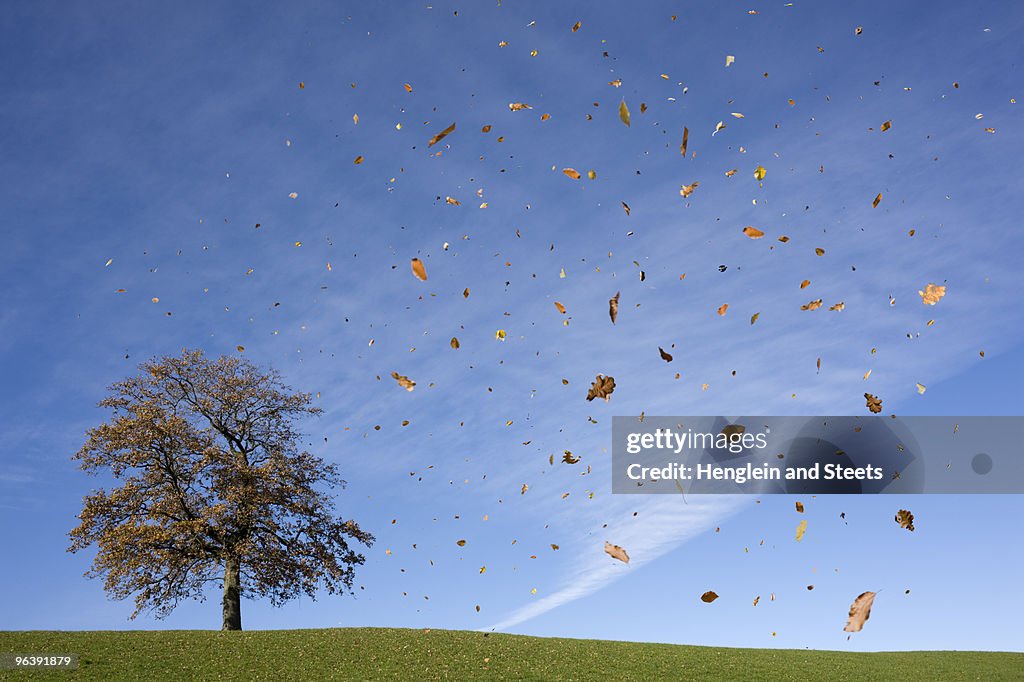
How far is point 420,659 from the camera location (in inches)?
917

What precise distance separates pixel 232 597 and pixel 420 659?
11702 millimetres

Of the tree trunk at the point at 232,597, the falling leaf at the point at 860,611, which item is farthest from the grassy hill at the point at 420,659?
the falling leaf at the point at 860,611

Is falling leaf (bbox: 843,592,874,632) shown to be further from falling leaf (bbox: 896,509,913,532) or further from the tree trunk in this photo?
the tree trunk

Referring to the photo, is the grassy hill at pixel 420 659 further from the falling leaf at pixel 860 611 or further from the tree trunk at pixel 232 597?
the falling leaf at pixel 860 611

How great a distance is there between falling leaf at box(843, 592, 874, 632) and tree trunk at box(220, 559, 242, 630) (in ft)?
80.9

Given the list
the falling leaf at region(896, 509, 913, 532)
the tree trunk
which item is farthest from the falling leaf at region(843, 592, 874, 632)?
the tree trunk

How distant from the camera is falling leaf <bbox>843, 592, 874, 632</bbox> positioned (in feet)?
43.6

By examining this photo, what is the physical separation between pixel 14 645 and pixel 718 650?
2325 cm

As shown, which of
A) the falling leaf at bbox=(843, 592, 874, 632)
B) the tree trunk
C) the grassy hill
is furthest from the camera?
the tree trunk

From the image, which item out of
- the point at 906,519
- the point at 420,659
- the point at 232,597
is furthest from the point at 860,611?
the point at 232,597

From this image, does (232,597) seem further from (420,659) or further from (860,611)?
(860,611)

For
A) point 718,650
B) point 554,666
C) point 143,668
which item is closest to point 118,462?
point 143,668

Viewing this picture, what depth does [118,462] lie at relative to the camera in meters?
31.7

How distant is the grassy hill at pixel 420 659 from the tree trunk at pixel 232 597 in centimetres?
343
